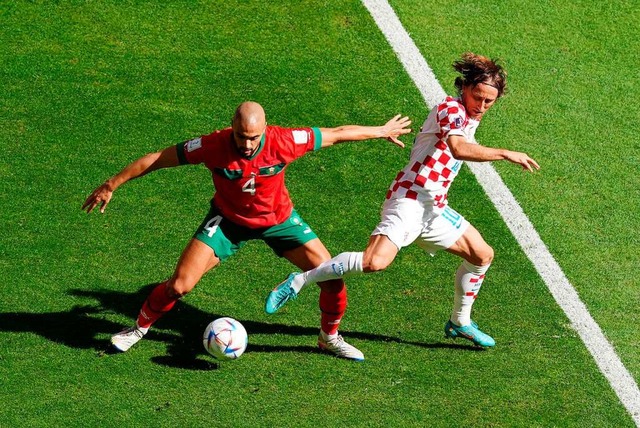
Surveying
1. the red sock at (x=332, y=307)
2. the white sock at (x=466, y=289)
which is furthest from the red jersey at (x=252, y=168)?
the white sock at (x=466, y=289)

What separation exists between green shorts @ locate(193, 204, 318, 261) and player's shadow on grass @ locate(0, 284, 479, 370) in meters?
0.97

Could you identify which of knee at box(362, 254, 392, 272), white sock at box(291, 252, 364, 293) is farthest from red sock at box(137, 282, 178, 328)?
knee at box(362, 254, 392, 272)

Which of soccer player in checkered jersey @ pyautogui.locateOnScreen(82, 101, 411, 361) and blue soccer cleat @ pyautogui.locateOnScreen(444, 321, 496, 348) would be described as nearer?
soccer player in checkered jersey @ pyautogui.locateOnScreen(82, 101, 411, 361)

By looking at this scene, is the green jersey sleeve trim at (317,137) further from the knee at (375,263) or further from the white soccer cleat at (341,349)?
the white soccer cleat at (341,349)

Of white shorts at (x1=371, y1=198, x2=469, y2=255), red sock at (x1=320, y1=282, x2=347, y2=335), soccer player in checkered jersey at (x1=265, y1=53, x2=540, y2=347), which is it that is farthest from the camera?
red sock at (x1=320, y1=282, x2=347, y2=335)

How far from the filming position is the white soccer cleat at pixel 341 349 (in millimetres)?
9727

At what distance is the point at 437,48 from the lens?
43.7 feet

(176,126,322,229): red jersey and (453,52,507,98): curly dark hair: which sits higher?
(453,52,507,98): curly dark hair

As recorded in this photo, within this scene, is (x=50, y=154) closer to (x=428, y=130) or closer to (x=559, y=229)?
(x=428, y=130)

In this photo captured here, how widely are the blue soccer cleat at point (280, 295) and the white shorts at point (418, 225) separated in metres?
0.84

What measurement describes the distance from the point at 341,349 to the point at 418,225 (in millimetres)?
1290

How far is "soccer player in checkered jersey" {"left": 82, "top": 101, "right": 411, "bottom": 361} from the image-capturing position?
897cm

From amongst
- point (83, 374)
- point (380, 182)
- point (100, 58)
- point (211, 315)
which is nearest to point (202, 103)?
point (100, 58)

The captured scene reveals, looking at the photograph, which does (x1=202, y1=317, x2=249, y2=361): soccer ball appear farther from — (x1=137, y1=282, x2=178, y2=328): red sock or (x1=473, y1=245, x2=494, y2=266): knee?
(x1=473, y1=245, x2=494, y2=266): knee
